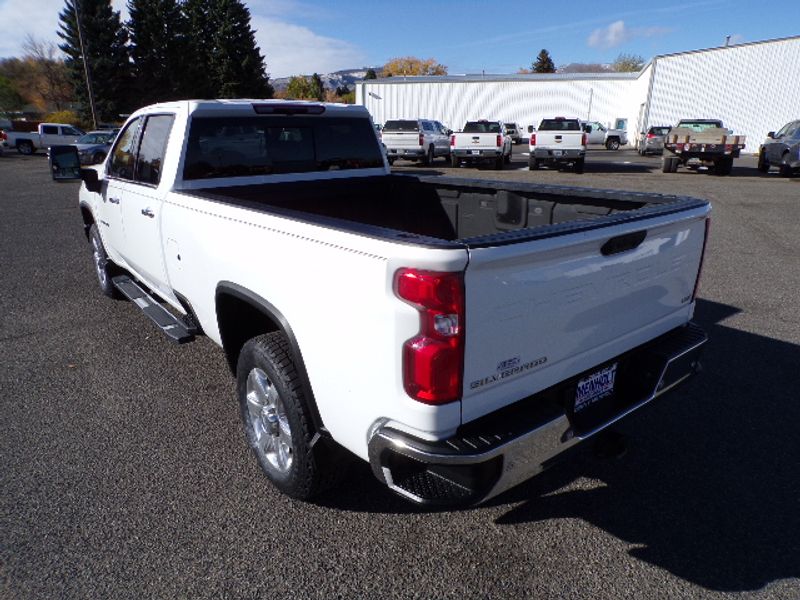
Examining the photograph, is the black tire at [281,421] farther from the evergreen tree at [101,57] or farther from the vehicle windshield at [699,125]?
the evergreen tree at [101,57]

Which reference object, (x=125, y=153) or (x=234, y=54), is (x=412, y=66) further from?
(x=125, y=153)

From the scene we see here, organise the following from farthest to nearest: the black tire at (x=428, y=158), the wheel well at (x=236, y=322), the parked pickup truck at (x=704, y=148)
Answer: the black tire at (x=428, y=158)
the parked pickup truck at (x=704, y=148)
the wheel well at (x=236, y=322)

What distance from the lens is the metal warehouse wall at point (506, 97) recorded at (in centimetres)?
4925

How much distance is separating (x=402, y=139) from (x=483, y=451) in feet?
71.8

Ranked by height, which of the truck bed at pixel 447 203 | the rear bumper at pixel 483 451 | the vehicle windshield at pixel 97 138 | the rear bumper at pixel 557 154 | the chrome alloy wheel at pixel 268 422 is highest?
the vehicle windshield at pixel 97 138

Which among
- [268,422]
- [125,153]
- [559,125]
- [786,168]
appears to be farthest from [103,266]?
[786,168]

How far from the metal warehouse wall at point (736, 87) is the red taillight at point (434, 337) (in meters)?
41.4

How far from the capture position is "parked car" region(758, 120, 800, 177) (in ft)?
60.8

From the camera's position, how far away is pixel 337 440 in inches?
93.5

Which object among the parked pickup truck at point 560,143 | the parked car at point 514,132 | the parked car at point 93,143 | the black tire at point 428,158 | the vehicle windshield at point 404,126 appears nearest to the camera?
the parked pickup truck at point 560,143

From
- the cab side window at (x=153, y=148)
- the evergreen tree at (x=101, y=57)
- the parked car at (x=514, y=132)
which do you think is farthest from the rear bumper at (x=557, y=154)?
the evergreen tree at (x=101, y=57)

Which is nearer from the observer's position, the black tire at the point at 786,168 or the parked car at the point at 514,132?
the black tire at the point at 786,168

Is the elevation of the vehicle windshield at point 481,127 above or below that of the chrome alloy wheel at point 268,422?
above

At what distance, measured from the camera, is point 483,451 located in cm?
193
